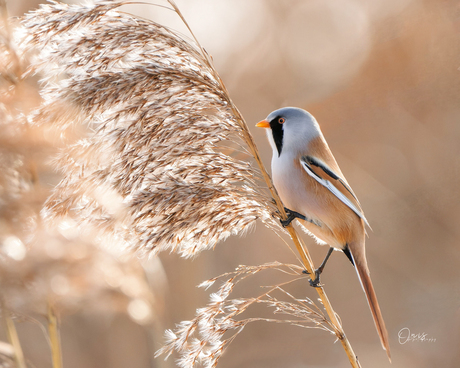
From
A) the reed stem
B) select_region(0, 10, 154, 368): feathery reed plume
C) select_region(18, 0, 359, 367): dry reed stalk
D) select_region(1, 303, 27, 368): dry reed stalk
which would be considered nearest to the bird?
select_region(18, 0, 359, 367): dry reed stalk

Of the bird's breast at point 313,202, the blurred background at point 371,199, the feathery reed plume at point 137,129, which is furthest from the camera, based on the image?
the blurred background at point 371,199

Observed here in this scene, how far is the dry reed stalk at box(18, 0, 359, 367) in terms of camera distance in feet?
3.03

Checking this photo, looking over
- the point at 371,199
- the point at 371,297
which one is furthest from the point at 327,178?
the point at 371,199

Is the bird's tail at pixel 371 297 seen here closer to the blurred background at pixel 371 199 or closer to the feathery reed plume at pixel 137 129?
the feathery reed plume at pixel 137 129

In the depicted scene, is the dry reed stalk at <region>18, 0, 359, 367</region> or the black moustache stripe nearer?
the dry reed stalk at <region>18, 0, 359, 367</region>

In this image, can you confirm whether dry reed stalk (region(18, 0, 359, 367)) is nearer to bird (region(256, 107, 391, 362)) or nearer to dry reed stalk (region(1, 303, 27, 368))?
bird (region(256, 107, 391, 362))

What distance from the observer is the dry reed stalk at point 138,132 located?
0.92 m

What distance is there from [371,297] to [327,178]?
421 mm

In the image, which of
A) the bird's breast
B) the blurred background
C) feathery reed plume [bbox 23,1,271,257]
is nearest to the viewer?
feathery reed plume [bbox 23,1,271,257]

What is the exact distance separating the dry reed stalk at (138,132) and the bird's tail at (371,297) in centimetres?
11

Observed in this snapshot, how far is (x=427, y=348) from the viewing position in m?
3.09

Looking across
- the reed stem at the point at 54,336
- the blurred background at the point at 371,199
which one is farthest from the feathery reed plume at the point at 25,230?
the blurred background at the point at 371,199

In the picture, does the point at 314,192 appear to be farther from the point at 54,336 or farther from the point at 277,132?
the point at 54,336

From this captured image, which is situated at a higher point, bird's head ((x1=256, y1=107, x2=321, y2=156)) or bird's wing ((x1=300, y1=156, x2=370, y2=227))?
bird's head ((x1=256, y1=107, x2=321, y2=156))
